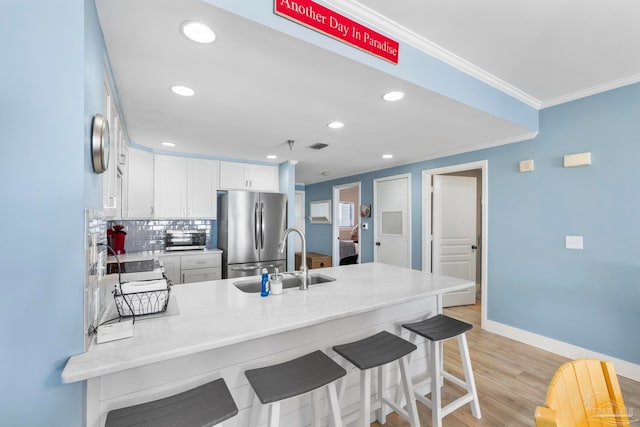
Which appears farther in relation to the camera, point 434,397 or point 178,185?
point 178,185

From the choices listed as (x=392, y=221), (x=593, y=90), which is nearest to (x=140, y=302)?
(x=593, y=90)

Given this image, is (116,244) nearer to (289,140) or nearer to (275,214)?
(275,214)

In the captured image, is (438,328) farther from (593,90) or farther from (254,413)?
(593,90)

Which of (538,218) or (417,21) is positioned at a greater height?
(417,21)

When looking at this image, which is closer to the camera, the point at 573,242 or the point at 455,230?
the point at 573,242

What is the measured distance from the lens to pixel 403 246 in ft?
15.0

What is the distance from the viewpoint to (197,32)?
1.34m

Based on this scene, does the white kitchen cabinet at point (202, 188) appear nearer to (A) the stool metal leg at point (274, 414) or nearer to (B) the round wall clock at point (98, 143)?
(B) the round wall clock at point (98, 143)

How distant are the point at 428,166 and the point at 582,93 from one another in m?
1.85

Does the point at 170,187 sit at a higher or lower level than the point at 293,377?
higher

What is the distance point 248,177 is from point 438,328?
3.44 meters

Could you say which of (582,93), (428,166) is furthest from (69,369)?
(428,166)

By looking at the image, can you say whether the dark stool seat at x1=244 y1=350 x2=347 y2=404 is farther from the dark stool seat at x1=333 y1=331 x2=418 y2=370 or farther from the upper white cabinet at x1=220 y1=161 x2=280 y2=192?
the upper white cabinet at x1=220 y1=161 x2=280 y2=192

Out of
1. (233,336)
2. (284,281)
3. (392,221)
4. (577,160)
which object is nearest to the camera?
(233,336)
